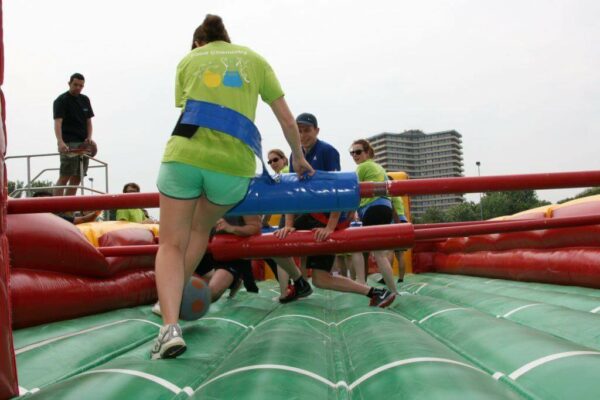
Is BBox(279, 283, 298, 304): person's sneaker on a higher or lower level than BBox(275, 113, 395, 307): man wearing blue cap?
lower

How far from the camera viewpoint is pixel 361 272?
12.9ft

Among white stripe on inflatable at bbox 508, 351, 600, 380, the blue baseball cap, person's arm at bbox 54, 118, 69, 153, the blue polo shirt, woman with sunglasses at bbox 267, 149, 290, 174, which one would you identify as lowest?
white stripe on inflatable at bbox 508, 351, 600, 380

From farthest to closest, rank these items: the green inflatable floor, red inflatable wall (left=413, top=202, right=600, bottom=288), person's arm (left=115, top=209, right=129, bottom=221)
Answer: person's arm (left=115, top=209, right=129, bottom=221) < red inflatable wall (left=413, top=202, right=600, bottom=288) < the green inflatable floor

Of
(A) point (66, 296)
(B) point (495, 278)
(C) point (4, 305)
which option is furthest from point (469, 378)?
(B) point (495, 278)

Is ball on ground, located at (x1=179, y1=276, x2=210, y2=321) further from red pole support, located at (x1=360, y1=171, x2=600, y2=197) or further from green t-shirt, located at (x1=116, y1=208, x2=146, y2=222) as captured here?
green t-shirt, located at (x1=116, y1=208, x2=146, y2=222)

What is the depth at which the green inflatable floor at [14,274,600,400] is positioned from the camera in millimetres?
1140

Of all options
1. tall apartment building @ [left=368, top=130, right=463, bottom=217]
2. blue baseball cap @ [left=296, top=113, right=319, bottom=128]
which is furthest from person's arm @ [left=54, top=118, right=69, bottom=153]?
tall apartment building @ [left=368, top=130, right=463, bottom=217]

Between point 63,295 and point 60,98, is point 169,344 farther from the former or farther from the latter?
point 60,98

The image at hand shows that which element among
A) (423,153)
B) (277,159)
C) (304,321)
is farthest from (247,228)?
(423,153)

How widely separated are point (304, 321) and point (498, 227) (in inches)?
58.9

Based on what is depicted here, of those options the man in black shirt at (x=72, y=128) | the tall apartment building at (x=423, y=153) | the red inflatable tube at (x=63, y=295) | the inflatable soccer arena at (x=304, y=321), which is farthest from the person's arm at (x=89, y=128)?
the tall apartment building at (x=423, y=153)

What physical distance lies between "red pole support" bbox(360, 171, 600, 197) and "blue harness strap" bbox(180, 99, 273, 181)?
92 centimetres

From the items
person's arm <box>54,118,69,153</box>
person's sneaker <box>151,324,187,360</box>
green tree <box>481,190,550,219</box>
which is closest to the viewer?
person's sneaker <box>151,324,187,360</box>

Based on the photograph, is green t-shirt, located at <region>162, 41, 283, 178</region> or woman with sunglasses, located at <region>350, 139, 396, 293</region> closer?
green t-shirt, located at <region>162, 41, 283, 178</region>
